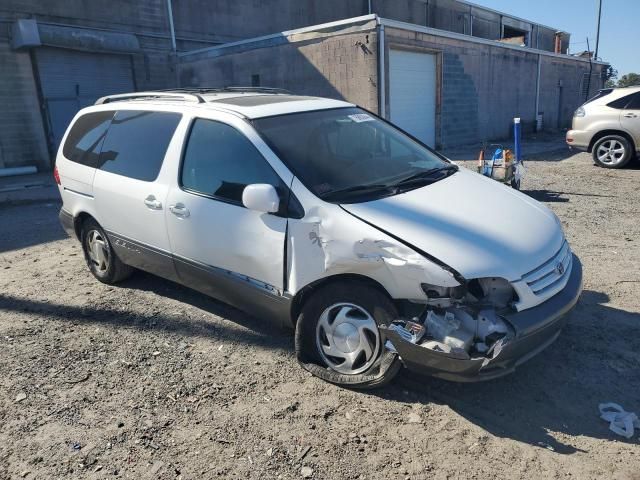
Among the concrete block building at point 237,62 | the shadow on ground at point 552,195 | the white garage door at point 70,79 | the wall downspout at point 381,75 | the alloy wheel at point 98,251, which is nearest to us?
the alloy wheel at point 98,251

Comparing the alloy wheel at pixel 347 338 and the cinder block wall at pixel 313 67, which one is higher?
the cinder block wall at pixel 313 67

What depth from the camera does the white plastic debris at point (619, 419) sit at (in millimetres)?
2766

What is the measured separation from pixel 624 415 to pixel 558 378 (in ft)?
1.44

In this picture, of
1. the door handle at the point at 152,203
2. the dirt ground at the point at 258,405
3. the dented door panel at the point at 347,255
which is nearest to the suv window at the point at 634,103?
the dirt ground at the point at 258,405

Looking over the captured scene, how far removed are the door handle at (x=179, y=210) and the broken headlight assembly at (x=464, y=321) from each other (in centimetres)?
183

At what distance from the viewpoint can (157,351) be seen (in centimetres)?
382

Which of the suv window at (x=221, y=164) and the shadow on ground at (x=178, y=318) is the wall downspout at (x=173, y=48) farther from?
the suv window at (x=221, y=164)

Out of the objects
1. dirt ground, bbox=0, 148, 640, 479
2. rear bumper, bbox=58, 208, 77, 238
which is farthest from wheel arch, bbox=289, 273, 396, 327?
rear bumper, bbox=58, 208, 77, 238

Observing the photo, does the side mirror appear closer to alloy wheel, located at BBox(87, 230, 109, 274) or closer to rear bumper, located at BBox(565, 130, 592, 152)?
alloy wheel, located at BBox(87, 230, 109, 274)

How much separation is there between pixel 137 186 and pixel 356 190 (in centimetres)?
200

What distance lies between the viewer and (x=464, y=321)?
275 cm

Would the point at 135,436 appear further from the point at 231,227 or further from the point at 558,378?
the point at 558,378

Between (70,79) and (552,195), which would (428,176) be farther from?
(70,79)

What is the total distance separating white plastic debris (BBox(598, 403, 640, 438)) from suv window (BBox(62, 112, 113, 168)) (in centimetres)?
452
